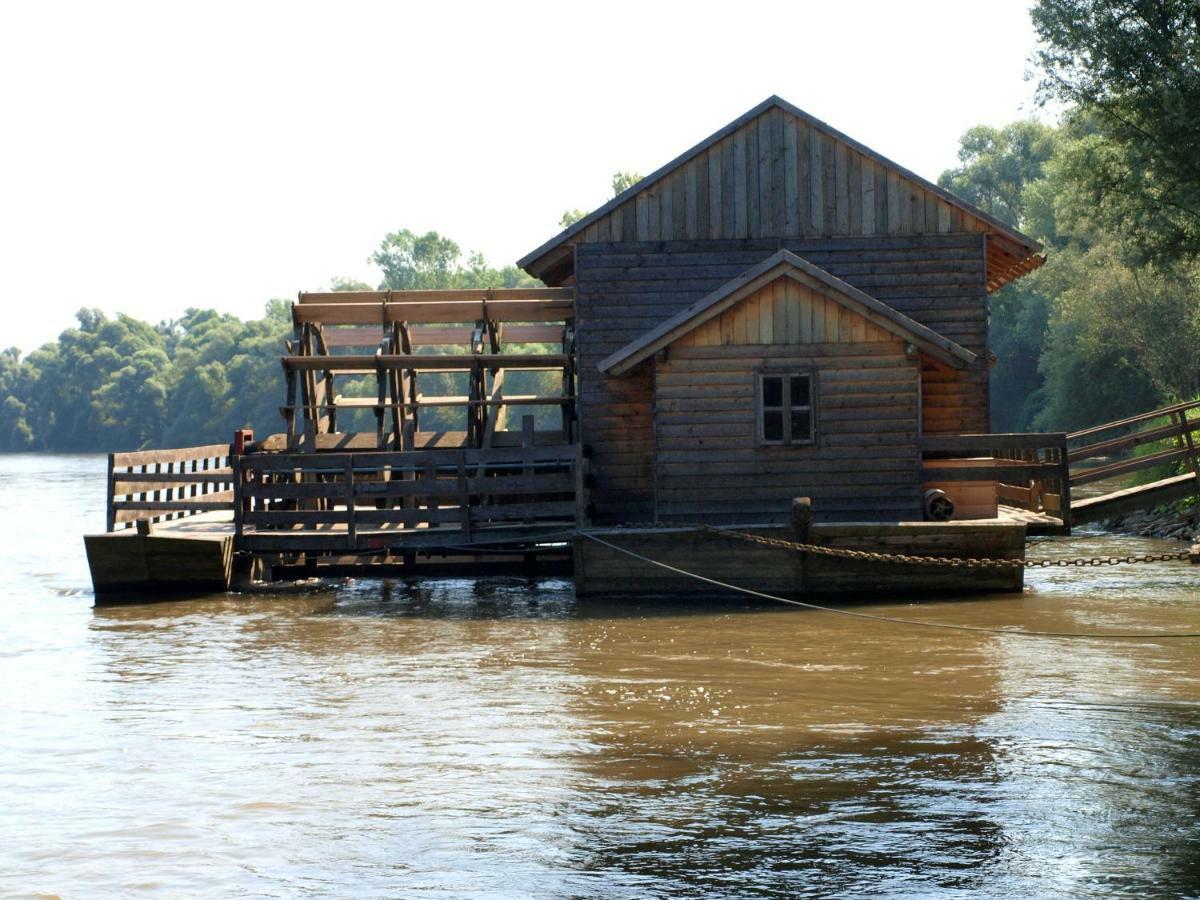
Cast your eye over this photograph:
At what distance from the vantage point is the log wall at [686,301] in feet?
70.9

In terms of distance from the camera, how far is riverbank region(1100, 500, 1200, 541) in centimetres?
2675

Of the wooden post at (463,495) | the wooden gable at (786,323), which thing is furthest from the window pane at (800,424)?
the wooden post at (463,495)

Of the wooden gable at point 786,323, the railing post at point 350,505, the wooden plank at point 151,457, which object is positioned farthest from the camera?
the wooden plank at point 151,457

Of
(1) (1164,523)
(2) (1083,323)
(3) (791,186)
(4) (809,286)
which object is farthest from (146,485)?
(2) (1083,323)

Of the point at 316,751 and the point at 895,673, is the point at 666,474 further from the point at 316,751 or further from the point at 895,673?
the point at 316,751

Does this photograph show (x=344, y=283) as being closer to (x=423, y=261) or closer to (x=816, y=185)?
(x=423, y=261)

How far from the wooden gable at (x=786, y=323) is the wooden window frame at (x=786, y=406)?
1.40ft

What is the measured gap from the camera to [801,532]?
18547 mm

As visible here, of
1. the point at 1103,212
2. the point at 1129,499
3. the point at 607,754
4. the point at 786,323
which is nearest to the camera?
the point at 607,754

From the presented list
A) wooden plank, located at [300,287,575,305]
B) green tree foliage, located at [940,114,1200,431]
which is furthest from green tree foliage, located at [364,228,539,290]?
wooden plank, located at [300,287,575,305]

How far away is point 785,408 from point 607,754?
368 inches

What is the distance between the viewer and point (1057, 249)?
203ft

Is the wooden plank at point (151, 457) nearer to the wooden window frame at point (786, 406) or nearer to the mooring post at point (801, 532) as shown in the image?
the wooden window frame at point (786, 406)

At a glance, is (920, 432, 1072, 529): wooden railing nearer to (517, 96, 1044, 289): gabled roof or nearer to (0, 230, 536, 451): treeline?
(517, 96, 1044, 289): gabled roof
